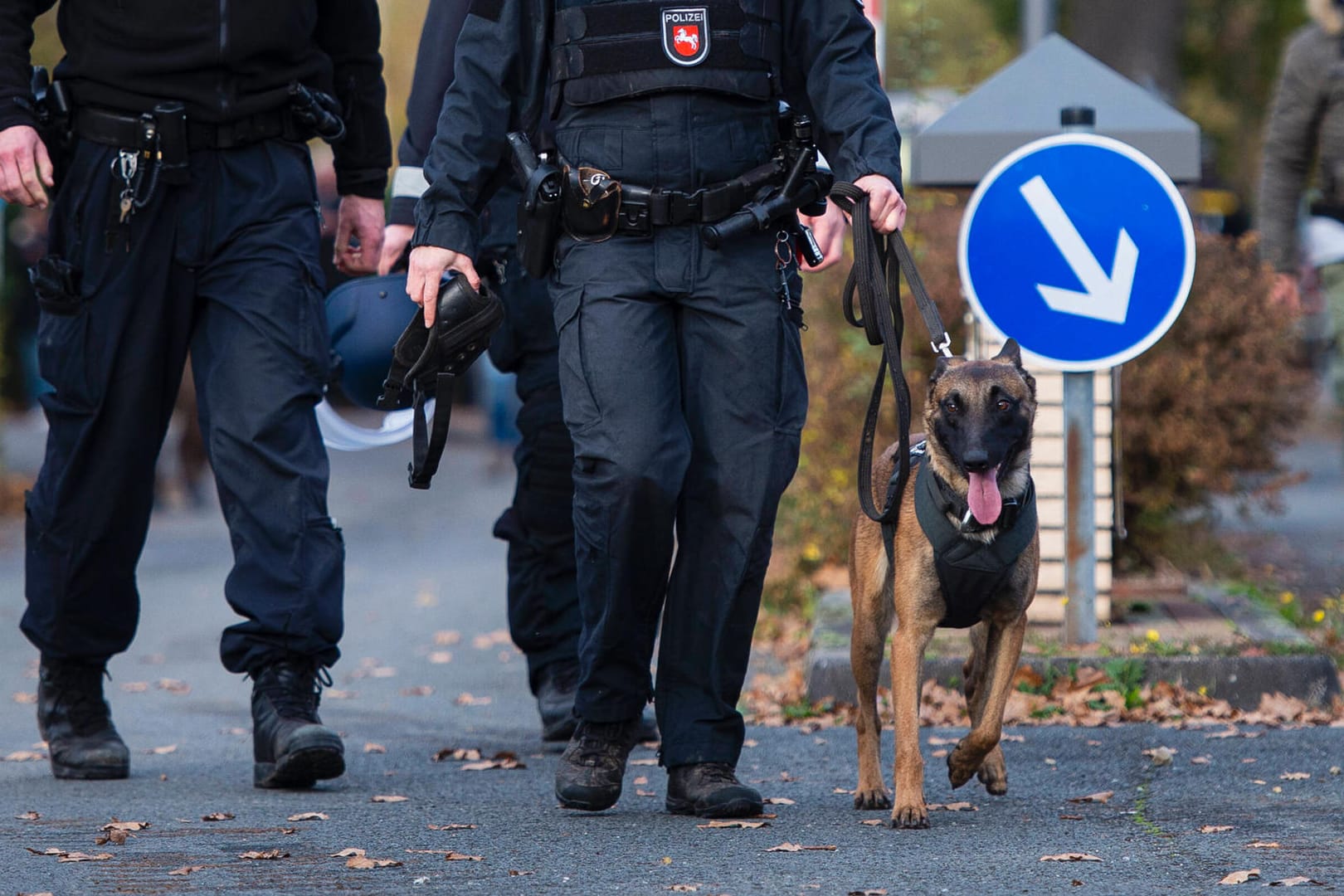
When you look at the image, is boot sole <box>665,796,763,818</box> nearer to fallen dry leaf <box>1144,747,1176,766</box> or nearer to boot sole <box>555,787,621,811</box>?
boot sole <box>555,787,621,811</box>

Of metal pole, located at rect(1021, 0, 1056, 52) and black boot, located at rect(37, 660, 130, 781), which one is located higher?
metal pole, located at rect(1021, 0, 1056, 52)

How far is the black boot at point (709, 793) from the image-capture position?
4457 mm

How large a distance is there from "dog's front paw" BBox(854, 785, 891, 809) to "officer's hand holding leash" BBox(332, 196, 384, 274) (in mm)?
2070

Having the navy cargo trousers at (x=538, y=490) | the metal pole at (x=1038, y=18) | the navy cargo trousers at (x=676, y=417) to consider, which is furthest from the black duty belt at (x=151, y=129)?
the metal pole at (x=1038, y=18)

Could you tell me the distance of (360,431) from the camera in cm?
578

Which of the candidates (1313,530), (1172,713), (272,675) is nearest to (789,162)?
(272,675)

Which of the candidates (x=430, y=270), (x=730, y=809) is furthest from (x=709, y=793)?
(x=430, y=270)

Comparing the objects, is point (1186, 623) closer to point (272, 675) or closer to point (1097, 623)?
point (1097, 623)

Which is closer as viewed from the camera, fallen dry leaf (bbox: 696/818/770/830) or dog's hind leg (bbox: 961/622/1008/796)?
fallen dry leaf (bbox: 696/818/770/830)

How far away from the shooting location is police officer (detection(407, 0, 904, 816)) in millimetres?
4414

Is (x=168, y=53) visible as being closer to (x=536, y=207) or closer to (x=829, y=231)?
(x=536, y=207)

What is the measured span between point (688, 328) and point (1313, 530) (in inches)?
283

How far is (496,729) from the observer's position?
6.21m

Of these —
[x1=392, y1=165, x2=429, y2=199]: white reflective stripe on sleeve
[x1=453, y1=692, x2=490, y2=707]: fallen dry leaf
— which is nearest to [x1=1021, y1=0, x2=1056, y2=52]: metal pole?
[x1=453, y1=692, x2=490, y2=707]: fallen dry leaf
